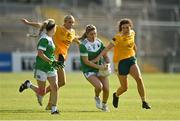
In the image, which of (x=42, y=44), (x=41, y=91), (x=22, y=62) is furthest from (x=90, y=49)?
(x=22, y=62)

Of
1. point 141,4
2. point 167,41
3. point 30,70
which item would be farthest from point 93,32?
point 141,4

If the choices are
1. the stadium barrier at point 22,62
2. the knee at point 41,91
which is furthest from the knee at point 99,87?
the stadium barrier at point 22,62

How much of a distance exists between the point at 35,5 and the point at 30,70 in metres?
10.9

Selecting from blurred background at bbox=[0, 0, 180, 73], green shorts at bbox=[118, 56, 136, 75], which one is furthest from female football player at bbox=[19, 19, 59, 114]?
blurred background at bbox=[0, 0, 180, 73]

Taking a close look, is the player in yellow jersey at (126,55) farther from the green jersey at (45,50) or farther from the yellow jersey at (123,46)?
the green jersey at (45,50)

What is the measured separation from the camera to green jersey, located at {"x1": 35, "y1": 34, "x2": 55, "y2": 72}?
17844 millimetres

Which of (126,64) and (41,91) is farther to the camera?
(126,64)

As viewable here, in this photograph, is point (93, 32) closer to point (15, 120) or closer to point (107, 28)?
point (15, 120)

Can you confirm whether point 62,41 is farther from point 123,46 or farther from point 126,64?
point 126,64

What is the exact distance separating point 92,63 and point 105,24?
110 feet

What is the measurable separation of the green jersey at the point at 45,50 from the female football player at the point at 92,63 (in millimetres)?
1184

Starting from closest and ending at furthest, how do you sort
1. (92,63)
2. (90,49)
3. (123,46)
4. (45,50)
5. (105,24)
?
(45,50) → (92,63) → (90,49) → (123,46) → (105,24)

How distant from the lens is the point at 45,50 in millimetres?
17984

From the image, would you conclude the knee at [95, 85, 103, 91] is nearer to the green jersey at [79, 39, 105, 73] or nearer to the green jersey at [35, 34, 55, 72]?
the green jersey at [79, 39, 105, 73]
